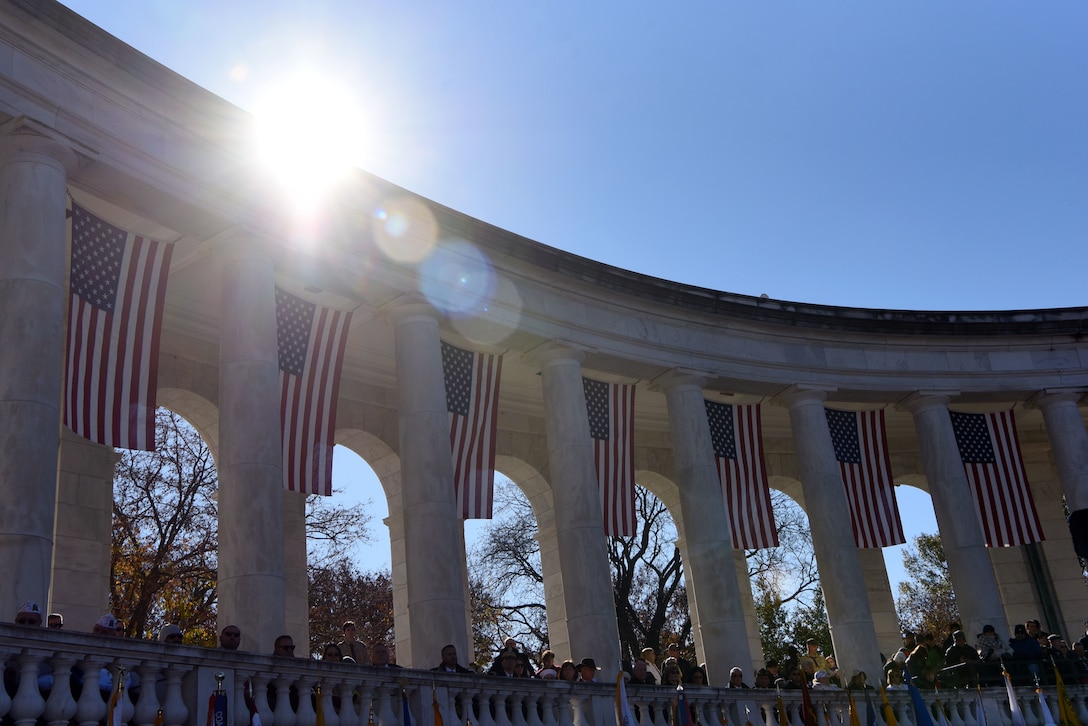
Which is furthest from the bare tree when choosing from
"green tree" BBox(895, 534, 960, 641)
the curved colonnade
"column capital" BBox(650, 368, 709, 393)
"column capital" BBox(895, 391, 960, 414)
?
"green tree" BBox(895, 534, 960, 641)

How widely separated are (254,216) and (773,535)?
86.4 feet

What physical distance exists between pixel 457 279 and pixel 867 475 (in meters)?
22.8

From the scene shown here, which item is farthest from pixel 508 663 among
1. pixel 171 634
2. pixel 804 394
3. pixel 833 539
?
pixel 804 394

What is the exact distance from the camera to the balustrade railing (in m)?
16.7

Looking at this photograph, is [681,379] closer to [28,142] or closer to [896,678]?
[896,678]

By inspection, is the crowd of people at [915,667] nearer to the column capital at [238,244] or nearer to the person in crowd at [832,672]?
the person in crowd at [832,672]

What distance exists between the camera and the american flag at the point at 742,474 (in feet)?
154

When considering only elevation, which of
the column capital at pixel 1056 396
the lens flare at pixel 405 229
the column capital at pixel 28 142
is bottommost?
the column capital at pixel 1056 396

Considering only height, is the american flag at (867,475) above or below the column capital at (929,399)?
below

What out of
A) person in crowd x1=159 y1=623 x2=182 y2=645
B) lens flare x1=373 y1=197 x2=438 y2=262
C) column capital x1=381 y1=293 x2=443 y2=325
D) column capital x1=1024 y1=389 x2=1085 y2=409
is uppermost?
lens flare x1=373 y1=197 x2=438 y2=262

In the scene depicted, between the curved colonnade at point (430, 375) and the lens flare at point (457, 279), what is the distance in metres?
0.13

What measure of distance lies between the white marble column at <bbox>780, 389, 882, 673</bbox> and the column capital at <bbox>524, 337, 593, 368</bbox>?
502 inches

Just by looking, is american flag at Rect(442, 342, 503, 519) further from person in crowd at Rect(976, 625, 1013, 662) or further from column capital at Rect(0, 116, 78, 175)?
person in crowd at Rect(976, 625, 1013, 662)

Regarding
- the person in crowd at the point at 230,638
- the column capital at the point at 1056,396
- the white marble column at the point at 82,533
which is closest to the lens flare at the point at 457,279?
the white marble column at the point at 82,533
